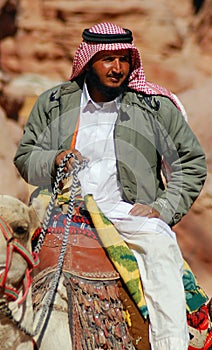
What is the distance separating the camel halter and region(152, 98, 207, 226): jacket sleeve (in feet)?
3.67

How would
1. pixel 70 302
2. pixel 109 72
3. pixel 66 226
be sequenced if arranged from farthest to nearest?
pixel 109 72 → pixel 66 226 → pixel 70 302

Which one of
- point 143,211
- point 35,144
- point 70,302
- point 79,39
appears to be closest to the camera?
point 70,302

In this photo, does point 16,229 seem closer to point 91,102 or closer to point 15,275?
point 15,275

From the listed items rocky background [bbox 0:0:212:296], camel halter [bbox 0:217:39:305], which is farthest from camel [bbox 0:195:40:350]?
rocky background [bbox 0:0:212:296]

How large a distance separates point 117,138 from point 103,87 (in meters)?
0.29

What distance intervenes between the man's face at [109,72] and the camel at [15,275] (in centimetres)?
102

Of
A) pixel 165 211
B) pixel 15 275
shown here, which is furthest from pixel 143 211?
pixel 15 275

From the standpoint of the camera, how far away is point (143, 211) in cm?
488

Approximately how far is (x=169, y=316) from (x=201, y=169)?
0.95 meters

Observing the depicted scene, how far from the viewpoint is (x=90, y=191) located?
5082 mm

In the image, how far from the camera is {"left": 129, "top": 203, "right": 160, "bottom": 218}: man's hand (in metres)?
4.86

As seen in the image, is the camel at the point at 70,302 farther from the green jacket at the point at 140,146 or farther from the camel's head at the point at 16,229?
the green jacket at the point at 140,146

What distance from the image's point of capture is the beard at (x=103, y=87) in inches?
198

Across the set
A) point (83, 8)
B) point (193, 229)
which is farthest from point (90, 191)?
point (83, 8)
